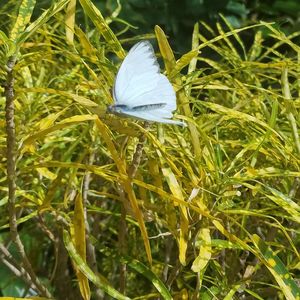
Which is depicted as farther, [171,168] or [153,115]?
[171,168]

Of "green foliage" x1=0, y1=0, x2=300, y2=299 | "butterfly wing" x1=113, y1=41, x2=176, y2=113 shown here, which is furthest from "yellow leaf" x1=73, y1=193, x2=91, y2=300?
"butterfly wing" x1=113, y1=41, x2=176, y2=113

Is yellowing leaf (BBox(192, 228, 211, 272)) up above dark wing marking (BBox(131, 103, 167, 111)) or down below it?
below

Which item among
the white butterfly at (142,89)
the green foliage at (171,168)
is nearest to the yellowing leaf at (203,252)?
the green foliage at (171,168)

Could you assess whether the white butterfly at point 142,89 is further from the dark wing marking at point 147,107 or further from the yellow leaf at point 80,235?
the yellow leaf at point 80,235

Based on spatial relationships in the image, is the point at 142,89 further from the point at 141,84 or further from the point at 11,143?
the point at 11,143

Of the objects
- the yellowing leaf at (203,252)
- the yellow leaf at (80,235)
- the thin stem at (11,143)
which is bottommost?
the yellowing leaf at (203,252)

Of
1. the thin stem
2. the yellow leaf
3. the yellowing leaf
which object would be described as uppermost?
the thin stem

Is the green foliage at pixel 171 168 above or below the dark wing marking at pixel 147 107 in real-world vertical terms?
below

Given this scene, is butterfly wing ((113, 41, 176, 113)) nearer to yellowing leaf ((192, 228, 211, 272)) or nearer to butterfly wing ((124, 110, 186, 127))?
butterfly wing ((124, 110, 186, 127))

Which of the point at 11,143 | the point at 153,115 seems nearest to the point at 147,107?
the point at 153,115
